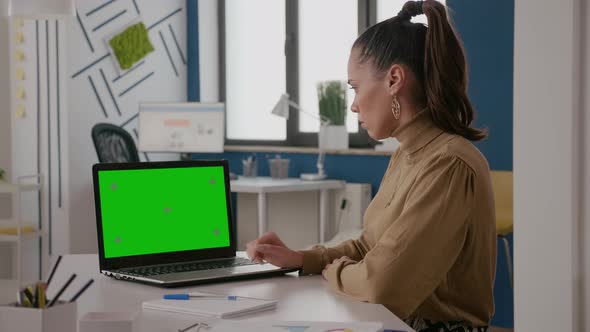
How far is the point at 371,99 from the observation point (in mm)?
1823

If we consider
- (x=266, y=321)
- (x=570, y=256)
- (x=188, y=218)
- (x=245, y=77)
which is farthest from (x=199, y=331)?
(x=245, y=77)

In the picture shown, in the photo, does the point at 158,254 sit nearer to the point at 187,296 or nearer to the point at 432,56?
the point at 187,296

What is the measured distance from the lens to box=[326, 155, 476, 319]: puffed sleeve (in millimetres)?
1594

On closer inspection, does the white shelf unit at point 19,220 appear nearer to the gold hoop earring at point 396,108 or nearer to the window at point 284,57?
the window at point 284,57

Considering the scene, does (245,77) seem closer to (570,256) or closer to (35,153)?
(35,153)

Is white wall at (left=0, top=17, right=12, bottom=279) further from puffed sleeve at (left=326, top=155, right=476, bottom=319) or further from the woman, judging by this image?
puffed sleeve at (left=326, top=155, right=476, bottom=319)

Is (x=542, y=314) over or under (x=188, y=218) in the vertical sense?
under

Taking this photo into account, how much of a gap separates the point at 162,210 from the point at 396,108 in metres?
0.58

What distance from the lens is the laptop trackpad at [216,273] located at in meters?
1.78

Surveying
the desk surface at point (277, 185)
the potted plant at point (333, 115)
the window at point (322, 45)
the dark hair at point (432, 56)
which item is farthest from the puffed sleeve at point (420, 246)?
the window at point (322, 45)

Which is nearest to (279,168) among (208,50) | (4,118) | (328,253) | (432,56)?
(208,50)

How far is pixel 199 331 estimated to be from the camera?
1.36 meters

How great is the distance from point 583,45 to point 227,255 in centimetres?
94

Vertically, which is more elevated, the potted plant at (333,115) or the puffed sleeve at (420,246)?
the potted plant at (333,115)
